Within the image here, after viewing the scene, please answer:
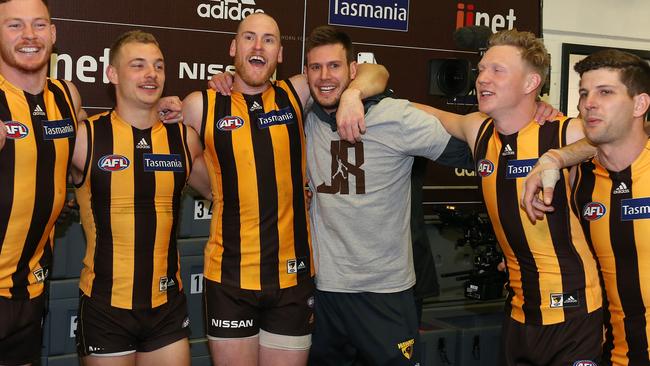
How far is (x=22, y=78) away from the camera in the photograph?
3.03 meters

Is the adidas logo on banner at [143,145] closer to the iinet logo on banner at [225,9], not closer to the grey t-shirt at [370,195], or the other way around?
the grey t-shirt at [370,195]

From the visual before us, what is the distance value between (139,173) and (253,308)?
2.38ft

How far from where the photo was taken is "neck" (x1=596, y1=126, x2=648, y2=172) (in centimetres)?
281

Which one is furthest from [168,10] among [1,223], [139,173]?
[1,223]

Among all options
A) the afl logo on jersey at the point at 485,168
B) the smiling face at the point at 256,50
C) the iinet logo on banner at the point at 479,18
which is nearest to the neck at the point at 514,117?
the afl logo on jersey at the point at 485,168

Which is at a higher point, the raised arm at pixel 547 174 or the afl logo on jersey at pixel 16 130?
the afl logo on jersey at pixel 16 130

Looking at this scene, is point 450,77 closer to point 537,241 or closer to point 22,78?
point 537,241

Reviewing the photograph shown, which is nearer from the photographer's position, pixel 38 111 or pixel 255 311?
pixel 38 111

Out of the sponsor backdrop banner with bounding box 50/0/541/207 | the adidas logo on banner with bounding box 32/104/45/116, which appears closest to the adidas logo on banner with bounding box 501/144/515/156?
the adidas logo on banner with bounding box 32/104/45/116

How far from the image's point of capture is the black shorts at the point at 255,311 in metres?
3.19

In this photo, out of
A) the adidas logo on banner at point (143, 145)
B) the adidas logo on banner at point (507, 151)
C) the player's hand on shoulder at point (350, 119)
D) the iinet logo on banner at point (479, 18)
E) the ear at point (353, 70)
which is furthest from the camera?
the iinet logo on banner at point (479, 18)

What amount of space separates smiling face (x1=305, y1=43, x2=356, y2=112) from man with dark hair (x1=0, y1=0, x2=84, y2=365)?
3.33 feet

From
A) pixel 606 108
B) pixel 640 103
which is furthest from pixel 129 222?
pixel 640 103

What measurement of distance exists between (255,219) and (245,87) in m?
0.58
